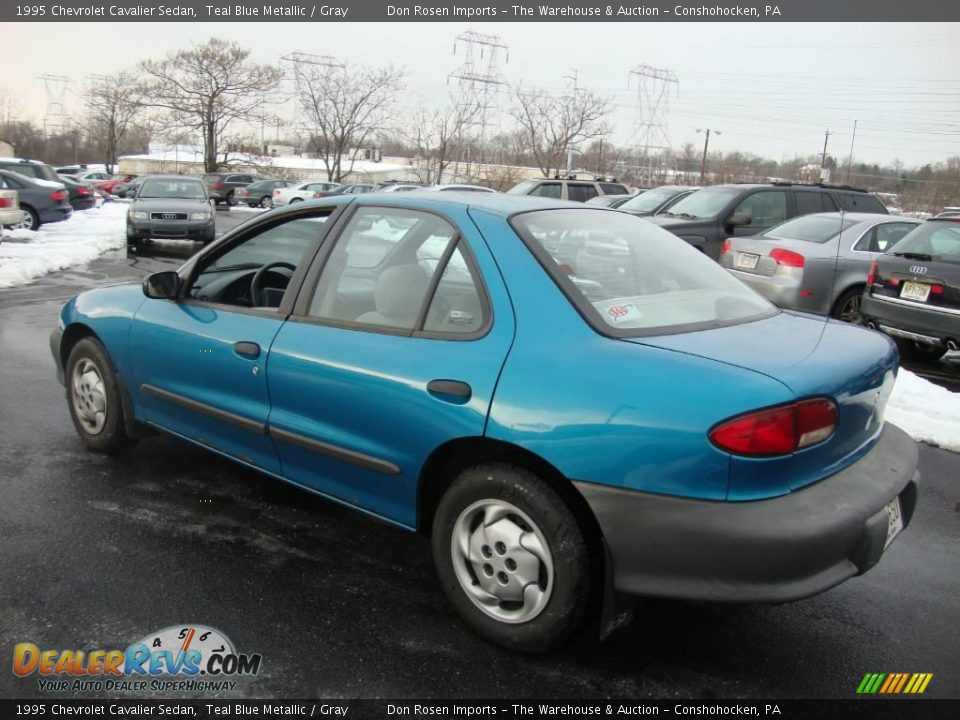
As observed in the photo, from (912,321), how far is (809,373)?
18.2 ft

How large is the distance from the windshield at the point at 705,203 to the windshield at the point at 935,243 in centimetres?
384

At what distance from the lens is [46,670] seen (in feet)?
8.07

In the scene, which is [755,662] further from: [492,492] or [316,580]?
[316,580]

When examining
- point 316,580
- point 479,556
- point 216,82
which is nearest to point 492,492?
point 479,556

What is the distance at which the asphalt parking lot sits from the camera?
2488 millimetres

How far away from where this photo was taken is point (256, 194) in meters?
39.0

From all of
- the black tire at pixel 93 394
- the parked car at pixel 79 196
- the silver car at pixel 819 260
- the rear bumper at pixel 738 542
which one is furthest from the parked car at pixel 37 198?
the rear bumper at pixel 738 542

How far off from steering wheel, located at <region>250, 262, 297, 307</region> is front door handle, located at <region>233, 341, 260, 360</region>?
61 centimetres

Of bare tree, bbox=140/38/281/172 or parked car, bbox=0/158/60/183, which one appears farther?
bare tree, bbox=140/38/281/172

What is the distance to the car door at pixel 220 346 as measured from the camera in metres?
3.34

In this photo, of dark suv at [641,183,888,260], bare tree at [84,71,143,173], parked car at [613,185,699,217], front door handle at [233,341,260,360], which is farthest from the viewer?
bare tree at [84,71,143,173]

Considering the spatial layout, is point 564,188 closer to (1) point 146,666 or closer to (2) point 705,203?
(2) point 705,203

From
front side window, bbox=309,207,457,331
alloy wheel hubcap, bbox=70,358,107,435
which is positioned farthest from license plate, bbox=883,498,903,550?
alloy wheel hubcap, bbox=70,358,107,435

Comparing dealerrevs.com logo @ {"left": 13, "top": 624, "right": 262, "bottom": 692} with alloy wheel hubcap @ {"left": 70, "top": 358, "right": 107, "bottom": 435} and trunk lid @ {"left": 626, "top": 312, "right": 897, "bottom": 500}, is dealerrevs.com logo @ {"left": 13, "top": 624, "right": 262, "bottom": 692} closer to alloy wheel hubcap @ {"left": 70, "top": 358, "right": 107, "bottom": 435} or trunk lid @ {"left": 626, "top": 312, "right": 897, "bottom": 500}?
trunk lid @ {"left": 626, "top": 312, "right": 897, "bottom": 500}
